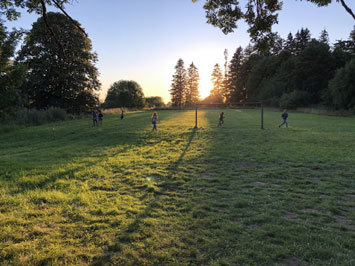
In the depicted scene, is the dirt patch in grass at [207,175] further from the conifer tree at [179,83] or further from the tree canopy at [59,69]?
the conifer tree at [179,83]

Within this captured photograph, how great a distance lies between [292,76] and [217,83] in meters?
32.8

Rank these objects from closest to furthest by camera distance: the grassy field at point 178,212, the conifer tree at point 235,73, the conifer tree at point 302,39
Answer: the grassy field at point 178,212
the conifer tree at point 302,39
the conifer tree at point 235,73

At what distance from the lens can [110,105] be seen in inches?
3538

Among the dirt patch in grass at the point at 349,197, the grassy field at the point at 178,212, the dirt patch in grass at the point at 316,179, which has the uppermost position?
the grassy field at the point at 178,212

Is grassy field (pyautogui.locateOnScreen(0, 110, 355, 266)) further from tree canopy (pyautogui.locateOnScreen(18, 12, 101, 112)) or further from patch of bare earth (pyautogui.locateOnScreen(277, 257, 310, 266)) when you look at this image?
tree canopy (pyautogui.locateOnScreen(18, 12, 101, 112))

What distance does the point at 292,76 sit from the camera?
64.0 m

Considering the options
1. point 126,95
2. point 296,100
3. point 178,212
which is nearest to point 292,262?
point 178,212

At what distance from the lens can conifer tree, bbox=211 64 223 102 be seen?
9106 cm

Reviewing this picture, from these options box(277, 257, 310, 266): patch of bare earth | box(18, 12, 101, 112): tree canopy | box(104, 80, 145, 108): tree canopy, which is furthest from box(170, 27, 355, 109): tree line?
box(277, 257, 310, 266): patch of bare earth

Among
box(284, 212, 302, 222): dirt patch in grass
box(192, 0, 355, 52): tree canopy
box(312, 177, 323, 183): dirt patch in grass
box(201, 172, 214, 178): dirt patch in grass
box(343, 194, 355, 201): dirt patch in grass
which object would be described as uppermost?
box(192, 0, 355, 52): tree canopy

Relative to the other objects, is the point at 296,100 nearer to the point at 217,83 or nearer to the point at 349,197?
the point at 217,83

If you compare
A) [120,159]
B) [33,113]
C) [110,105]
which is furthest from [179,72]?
[120,159]

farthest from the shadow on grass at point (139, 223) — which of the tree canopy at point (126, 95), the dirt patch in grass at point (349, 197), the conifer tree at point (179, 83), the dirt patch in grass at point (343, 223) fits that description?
the conifer tree at point (179, 83)

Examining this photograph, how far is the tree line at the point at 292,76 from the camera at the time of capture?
4228cm
